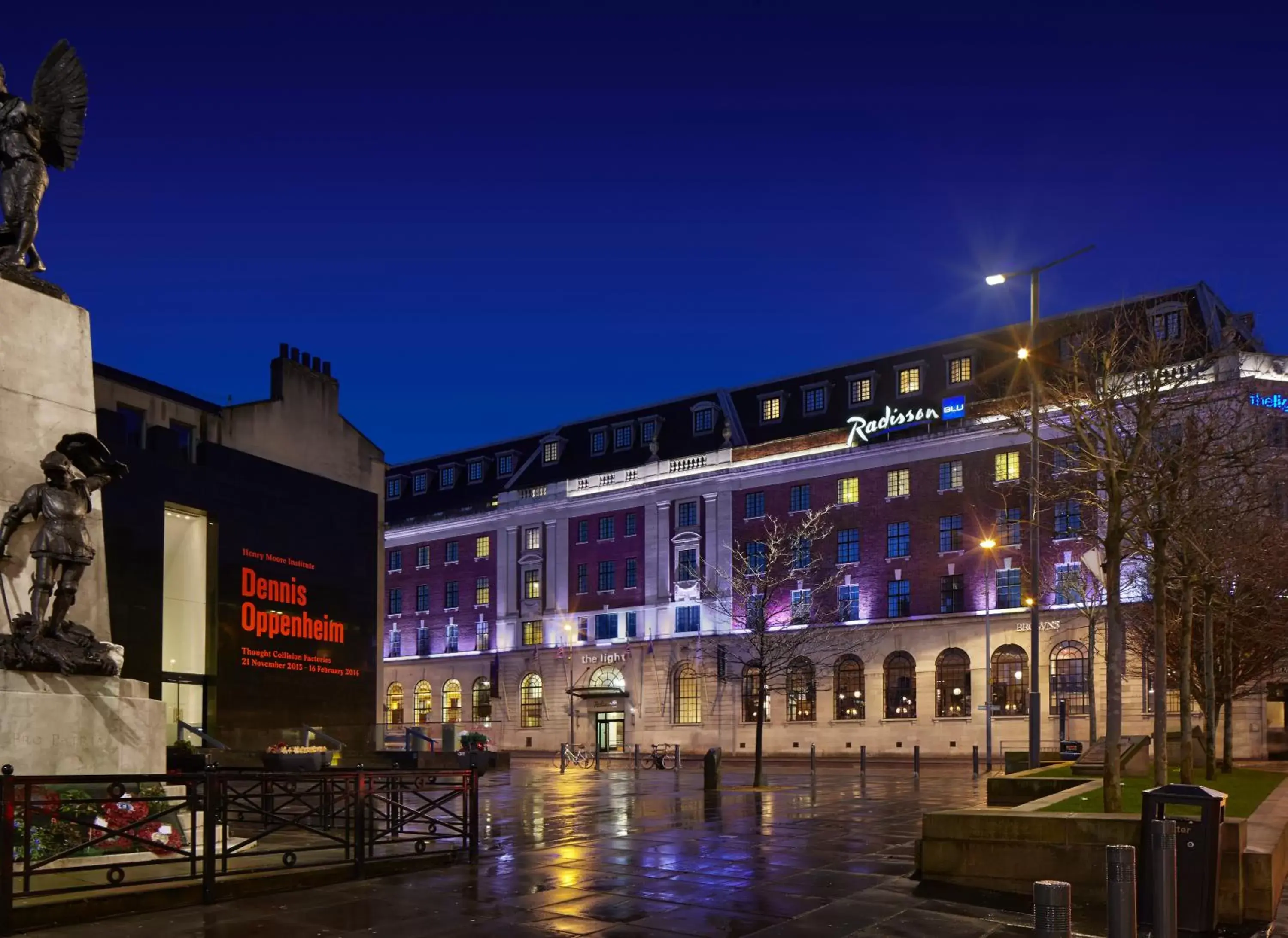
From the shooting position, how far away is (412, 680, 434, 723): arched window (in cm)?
8306

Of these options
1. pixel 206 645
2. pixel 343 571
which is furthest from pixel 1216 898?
pixel 343 571

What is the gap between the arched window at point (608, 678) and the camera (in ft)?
240

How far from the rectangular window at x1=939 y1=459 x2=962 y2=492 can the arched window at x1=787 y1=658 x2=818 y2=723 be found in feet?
39.2

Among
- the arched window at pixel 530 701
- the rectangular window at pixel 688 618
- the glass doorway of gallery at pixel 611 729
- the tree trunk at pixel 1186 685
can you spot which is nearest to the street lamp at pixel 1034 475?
the tree trunk at pixel 1186 685

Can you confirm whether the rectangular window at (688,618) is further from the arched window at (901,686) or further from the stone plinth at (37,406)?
the stone plinth at (37,406)

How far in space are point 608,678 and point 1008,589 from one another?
87.5ft

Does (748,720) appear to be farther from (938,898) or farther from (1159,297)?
(938,898)

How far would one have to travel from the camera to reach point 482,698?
263ft

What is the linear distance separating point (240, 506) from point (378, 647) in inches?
372

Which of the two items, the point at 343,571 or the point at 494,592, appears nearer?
the point at 343,571

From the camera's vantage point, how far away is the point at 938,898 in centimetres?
1250

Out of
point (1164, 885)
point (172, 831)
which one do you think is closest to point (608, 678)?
point (172, 831)

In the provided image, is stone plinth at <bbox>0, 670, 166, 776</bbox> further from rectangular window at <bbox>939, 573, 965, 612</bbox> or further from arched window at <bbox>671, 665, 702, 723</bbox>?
arched window at <bbox>671, 665, 702, 723</bbox>

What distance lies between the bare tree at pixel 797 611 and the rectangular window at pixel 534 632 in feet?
49.2
